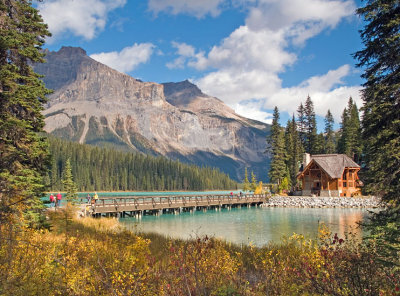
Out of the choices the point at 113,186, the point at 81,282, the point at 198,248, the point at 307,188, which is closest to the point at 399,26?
the point at 198,248

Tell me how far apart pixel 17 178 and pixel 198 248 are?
26.9 feet

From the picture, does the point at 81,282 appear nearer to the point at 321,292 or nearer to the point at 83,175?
the point at 321,292

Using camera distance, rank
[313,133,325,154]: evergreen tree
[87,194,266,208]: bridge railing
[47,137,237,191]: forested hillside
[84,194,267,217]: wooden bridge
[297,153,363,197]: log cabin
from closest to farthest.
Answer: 1. [84,194,267,217]: wooden bridge
2. [87,194,266,208]: bridge railing
3. [297,153,363,197]: log cabin
4. [313,133,325,154]: evergreen tree
5. [47,137,237,191]: forested hillside

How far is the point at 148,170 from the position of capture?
142 m

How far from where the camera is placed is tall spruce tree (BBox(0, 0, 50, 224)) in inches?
484

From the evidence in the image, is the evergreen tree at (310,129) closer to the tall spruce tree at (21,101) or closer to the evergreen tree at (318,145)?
the evergreen tree at (318,145)

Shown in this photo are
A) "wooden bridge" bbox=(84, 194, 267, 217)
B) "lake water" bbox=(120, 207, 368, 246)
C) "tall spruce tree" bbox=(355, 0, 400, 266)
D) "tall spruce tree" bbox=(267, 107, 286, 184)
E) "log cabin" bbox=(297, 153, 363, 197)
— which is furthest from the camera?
"tall spruce tree" bbox=(267, 107, 286, 184)

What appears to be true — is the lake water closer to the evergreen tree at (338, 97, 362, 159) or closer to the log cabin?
the log cabin

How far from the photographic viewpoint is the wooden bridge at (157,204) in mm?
35188

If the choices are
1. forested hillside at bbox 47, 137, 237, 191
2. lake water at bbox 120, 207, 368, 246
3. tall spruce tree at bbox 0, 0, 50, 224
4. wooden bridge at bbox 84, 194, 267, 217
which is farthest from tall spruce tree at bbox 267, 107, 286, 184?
forested hillside at bbox 47, 137, 237, 191

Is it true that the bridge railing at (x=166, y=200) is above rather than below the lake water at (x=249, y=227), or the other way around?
above

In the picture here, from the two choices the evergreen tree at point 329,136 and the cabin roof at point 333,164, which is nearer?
the cabin roof at point 333,164

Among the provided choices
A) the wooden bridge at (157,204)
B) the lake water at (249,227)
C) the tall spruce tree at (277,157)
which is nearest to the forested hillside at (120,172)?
the wooden bridge at (157,204)

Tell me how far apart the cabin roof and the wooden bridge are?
10883 mm
